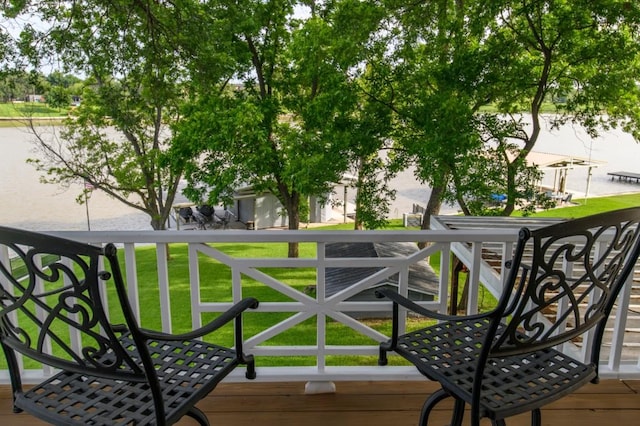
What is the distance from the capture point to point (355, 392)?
1.98m

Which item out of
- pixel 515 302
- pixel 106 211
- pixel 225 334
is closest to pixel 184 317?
pixel 225 334

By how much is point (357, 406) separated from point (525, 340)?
89 centimetres

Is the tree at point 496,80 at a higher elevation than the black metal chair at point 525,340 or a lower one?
higher

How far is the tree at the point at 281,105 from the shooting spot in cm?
844

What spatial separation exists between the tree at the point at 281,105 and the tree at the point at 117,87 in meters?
0.79

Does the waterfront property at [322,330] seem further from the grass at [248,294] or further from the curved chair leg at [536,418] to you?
the grass at [248,294]

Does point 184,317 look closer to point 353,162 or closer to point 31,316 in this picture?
point 353,162

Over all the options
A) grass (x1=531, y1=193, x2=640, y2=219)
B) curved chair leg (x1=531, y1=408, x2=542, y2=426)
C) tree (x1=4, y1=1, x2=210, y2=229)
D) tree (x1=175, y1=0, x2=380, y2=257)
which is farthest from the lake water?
curved chair leg (x1=531, y1=408, x2=542, y2=426)

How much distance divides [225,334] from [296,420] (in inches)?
304

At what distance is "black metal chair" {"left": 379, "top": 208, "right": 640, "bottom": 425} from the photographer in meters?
1.10

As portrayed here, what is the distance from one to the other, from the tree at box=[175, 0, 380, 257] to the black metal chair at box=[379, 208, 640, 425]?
680 centimetres

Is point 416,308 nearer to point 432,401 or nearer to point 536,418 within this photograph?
point 432,401

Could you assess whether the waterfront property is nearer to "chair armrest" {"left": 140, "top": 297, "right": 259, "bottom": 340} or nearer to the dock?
"chair armrest" {"left": 140, "top": 297, "right": 259, "bottom": 340}

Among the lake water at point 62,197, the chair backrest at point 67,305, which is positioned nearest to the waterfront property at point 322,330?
the chair backrest at point 67,305
